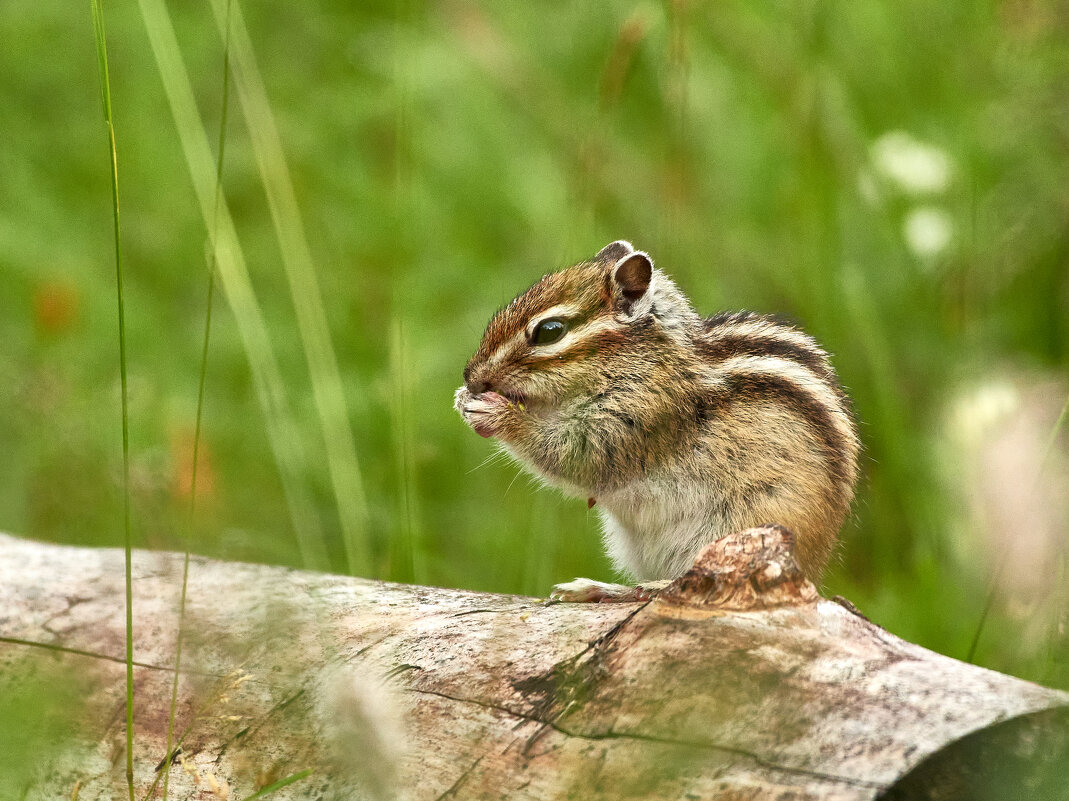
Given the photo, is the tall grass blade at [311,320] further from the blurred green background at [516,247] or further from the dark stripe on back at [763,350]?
the dark stripe on back at [763,350]

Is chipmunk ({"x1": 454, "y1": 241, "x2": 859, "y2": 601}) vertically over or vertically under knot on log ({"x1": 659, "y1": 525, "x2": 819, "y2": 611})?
over

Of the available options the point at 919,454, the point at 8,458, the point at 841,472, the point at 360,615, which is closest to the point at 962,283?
the point at 919,454

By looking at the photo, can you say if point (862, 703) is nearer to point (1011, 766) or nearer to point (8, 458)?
point (1011, 766)

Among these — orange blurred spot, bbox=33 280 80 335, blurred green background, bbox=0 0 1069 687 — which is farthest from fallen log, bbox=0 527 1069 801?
orange blurred spot, bbox=33 280 80 335

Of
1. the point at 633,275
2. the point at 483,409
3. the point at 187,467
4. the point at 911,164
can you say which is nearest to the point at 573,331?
the point at 633,275

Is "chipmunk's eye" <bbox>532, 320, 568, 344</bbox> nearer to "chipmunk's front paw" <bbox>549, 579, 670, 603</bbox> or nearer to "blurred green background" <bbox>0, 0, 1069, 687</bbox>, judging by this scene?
"blurred green background" <bbox>0, 0, 1069, 687</bbox>
